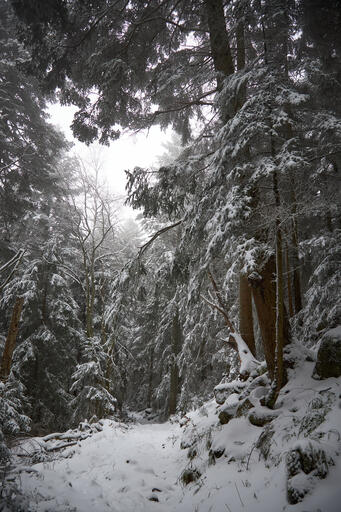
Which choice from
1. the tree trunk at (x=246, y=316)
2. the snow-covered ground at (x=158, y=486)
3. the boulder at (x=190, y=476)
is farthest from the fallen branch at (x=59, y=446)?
the tree trunk at (x=246, y=316)

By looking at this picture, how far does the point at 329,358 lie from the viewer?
4.25 m

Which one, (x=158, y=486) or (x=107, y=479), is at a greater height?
(x=107, y=479)

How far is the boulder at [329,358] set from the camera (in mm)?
4148

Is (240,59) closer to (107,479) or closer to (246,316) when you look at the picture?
(246,316)

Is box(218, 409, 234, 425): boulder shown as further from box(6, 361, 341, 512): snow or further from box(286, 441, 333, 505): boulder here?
box(286, 441, 333, 505): boulder

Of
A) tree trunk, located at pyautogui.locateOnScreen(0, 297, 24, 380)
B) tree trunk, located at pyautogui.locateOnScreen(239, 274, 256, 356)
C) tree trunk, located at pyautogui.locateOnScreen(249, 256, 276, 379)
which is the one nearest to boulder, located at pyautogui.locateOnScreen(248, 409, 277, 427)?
tree trunk, located at pyautogui.locateOnScreen(249, 256, 276, 379)

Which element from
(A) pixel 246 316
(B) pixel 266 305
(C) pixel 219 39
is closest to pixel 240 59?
A: (C) pixel 219 39

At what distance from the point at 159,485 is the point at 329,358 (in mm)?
3529

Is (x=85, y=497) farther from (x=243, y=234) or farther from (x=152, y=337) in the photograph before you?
(x=152, y=337)

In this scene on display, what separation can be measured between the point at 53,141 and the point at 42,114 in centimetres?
152

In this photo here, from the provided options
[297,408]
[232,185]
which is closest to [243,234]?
[232,185]

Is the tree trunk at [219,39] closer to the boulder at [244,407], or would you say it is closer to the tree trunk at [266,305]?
the tree trunk at [266,305]

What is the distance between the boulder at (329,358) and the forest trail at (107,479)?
9.87 ft

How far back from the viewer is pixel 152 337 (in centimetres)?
1897
